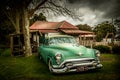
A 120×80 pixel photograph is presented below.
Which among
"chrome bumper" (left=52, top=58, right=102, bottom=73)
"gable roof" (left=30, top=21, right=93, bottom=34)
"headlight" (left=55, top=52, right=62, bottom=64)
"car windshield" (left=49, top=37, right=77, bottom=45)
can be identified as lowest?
"chrome bumper" (left=52, top=58, right=102, bottom=73)

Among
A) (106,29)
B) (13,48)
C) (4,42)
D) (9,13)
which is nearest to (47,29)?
(4,42)

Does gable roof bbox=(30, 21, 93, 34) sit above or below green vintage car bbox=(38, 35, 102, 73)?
above

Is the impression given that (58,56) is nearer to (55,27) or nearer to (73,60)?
(73,60)

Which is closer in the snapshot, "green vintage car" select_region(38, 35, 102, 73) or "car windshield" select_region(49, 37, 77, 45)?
"green vintage car" select_region(38, 35, 102, 73)

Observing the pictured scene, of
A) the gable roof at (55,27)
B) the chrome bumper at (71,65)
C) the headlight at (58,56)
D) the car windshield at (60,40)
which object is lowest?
the chrome bumper at (71,65)

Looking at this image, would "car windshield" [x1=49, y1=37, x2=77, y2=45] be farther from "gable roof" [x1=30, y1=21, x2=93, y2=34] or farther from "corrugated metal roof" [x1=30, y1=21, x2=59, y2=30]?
"corrugated metal roof" [x1=30, y1=21, x2=59, y2=30]

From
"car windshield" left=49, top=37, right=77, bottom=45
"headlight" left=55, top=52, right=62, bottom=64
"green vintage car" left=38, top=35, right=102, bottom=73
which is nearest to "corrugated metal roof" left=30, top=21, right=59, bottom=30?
"car windshield" left=49, top=37, right=77, bottom=45

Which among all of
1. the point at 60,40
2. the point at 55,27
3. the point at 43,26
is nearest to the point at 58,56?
the point at 60,40

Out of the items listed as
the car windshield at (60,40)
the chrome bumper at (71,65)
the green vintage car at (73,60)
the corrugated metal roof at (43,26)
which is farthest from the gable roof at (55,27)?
the chrome bumper at (71,65)

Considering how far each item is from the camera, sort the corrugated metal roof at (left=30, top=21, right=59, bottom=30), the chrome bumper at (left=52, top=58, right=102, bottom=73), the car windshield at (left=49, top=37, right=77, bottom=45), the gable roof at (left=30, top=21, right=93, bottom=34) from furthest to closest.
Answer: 1. the corrugated metal roof at (left=30, top=21, right=59, bottom=30)
2. the gable roof at (left=30, top=21, right=93, bottom=34)
3. the car windshield at (left=49, top=37, right=77, bottom=45)
4. the chrome bumper at (left=52, top=58, right=102, bottom=73)

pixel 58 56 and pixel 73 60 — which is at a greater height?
pixel 58 56

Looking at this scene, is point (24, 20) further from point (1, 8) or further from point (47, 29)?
point (47, 29)

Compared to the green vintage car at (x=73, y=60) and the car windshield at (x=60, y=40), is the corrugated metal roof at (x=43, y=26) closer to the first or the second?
the car windshield at (x=60, y=40)

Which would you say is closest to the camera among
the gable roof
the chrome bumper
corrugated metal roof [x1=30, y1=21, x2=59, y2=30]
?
the chrome bumper
